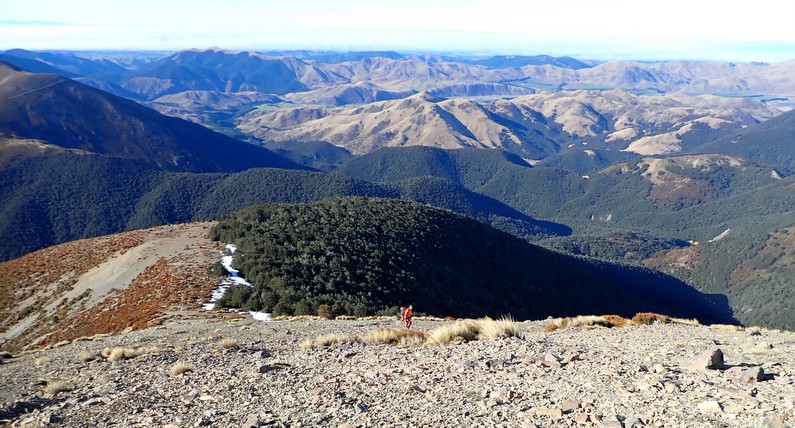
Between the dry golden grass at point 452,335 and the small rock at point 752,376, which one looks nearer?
the small rock at point 752,376

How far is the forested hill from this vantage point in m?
A: 41.6

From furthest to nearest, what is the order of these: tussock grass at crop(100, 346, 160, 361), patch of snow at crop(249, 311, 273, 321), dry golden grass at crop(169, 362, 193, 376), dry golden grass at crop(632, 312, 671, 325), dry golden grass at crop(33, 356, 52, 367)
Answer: patch of snow at crop(249, 311, 273, 321)
dry golden grass at crop(632, 312, 671, 325)
dry golden grass at crop(33, 356, 52, 367)
tussock grass at crop(100, 346, 160, 361)
dry golden grass at crop(169, 362, 193, 376)

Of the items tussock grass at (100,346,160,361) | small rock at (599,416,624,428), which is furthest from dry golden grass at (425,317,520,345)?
tussock grass at (100,346,160,361)

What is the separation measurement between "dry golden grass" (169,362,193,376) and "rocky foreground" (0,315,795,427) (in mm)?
40

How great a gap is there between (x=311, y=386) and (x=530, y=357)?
238 inches

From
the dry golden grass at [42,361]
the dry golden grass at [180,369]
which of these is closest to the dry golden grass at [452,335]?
the dry golden grass at [180,369]

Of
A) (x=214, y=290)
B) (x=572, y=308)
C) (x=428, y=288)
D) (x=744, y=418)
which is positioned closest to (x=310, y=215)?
(x=428, y=288)

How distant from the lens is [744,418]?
31.8 feet

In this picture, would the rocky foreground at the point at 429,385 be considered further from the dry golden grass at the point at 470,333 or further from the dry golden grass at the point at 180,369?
the dry golden grass at the point at 470,333

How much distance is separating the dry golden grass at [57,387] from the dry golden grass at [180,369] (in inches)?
101

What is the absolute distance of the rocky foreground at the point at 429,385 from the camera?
10680 millimetres

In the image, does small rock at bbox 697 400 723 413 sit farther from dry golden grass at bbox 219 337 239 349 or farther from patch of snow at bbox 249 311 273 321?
patch of snow at bbox 249 311 273 321

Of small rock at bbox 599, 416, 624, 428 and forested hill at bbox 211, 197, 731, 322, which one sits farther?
forested hill at bbox 211, 197, 731, 322

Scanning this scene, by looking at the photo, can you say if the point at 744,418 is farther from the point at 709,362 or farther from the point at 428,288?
the point at 428,288
